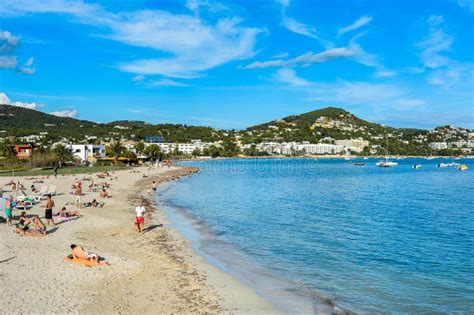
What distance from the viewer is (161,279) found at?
12422 mm

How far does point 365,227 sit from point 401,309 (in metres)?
13.5

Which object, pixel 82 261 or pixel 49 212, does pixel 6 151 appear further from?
pixel 82 261

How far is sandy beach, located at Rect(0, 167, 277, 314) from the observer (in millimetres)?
9836

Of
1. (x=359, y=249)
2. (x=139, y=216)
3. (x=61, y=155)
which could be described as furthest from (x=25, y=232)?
(x=61, y=155)

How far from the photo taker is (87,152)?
344ft

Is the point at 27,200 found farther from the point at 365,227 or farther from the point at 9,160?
the point at 9,160

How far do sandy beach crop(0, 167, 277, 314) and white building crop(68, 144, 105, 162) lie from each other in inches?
3439

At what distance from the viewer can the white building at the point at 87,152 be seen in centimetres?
10194

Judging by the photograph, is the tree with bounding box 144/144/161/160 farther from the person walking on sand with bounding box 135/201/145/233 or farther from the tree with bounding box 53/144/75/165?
the person walking on sand with bounding box 135/201/145/233

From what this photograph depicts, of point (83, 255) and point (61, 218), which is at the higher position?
point (83, 255)

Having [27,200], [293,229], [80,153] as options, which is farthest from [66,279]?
[80,153]

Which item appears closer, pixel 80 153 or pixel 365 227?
pixel 365 227

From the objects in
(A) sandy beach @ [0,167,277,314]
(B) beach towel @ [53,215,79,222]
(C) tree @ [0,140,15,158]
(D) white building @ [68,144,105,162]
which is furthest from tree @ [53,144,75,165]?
(A) sandy beach @ [0,167,277,314]

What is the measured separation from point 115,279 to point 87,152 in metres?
98.6
